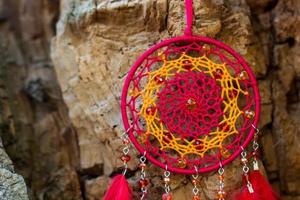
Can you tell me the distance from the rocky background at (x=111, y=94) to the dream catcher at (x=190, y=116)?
5cm

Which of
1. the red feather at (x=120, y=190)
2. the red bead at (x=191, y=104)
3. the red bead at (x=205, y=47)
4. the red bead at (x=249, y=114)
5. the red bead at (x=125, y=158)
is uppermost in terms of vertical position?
the red bead at (x=205, y=47)

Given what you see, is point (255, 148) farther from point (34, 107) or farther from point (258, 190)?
point (34, 107)

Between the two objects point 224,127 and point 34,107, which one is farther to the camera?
point 34,107

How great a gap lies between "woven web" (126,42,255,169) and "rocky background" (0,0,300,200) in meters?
0.07

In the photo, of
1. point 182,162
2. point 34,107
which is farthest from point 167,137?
point 34,107

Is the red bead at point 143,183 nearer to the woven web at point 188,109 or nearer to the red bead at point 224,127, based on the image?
the woven web at point 188,109

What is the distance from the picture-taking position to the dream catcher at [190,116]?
49.9 inches

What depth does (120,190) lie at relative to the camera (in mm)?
1240

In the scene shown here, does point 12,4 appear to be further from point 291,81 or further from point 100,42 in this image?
point 291,81

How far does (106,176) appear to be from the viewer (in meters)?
1.45

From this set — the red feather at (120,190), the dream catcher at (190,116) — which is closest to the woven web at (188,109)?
the dream catcher at (190,116)

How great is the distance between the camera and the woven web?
1273 mm

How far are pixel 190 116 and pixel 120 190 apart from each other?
28 cm

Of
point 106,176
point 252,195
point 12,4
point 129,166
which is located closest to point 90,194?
point 106,176
